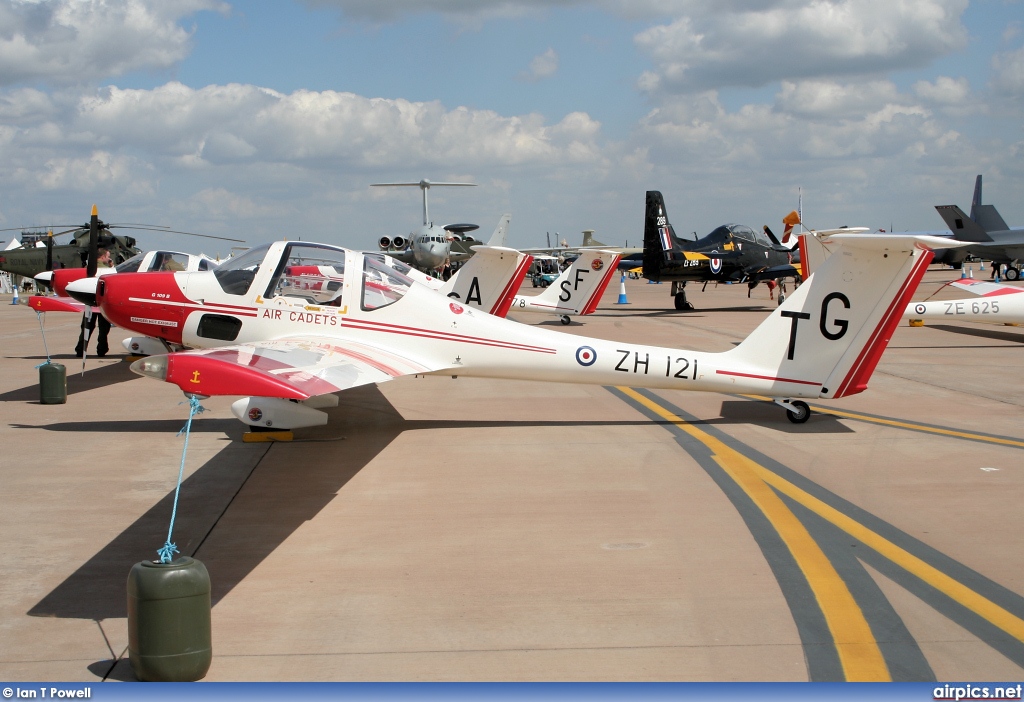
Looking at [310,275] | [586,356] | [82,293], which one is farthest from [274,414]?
[82,293]

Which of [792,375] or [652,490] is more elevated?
[792,375]

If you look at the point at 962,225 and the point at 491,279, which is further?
the point at 962,225

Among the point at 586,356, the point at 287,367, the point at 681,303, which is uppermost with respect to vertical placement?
the point at 287,367

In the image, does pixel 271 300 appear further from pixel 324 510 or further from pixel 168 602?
pixel 168 602

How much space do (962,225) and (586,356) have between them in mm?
55134

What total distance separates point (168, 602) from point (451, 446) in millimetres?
5418

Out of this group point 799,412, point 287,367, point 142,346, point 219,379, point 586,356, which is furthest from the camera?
point 142,346

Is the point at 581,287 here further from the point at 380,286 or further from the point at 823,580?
the point at 823,580

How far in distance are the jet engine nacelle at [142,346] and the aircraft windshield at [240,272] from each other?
3.54 m

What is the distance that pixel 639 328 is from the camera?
24500 mm

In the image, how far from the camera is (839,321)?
9195 millimetres

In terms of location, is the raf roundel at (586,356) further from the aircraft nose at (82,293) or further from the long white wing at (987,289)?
the long white wing at (987,289)

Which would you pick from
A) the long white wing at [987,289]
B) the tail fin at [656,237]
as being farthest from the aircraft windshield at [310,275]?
the tail fin at [656,237]

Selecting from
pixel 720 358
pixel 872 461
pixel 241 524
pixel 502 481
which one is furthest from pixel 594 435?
pixel 241 524
